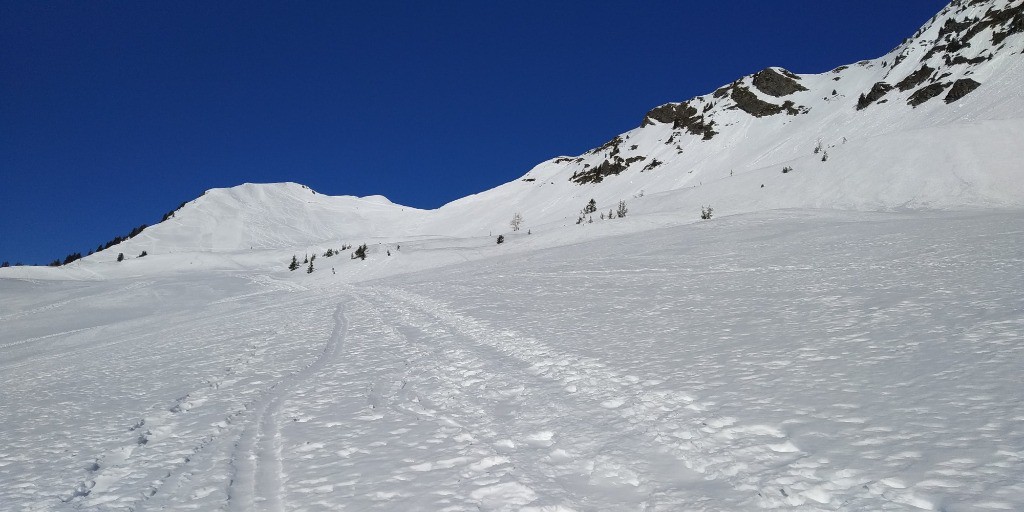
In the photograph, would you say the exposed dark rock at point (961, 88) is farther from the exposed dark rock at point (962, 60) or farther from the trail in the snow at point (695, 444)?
the trail in the snow at point (695, 444)

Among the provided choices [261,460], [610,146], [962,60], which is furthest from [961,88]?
[261,460]

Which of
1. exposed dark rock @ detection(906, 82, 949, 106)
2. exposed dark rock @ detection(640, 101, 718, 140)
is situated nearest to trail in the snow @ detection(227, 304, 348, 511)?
exposed dark rock @ detection(906, 82, 949, 106)

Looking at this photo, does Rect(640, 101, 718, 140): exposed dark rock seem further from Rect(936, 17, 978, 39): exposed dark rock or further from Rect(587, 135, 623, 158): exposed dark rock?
Rect(936, 17, 978, 39): exposed dark rock

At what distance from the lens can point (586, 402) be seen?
4.41 meters

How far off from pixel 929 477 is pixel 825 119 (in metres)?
63.0

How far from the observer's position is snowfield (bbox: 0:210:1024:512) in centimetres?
296

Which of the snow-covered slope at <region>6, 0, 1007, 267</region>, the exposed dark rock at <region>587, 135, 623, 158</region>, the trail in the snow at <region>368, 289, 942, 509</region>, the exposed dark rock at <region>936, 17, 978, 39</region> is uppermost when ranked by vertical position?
the exposed dark rock at <region>936, 17, 978, 39</region>

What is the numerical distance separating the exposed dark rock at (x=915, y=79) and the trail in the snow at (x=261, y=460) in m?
60.9

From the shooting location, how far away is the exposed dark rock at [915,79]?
47319mm

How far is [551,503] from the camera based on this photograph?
2912 mm

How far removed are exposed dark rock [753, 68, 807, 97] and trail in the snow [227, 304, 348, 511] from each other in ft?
271

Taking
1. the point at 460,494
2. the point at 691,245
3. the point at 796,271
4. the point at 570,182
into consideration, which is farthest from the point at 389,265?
the point at 570,182

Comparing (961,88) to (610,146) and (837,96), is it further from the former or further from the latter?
(610,146)

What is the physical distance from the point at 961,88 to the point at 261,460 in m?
51.1
